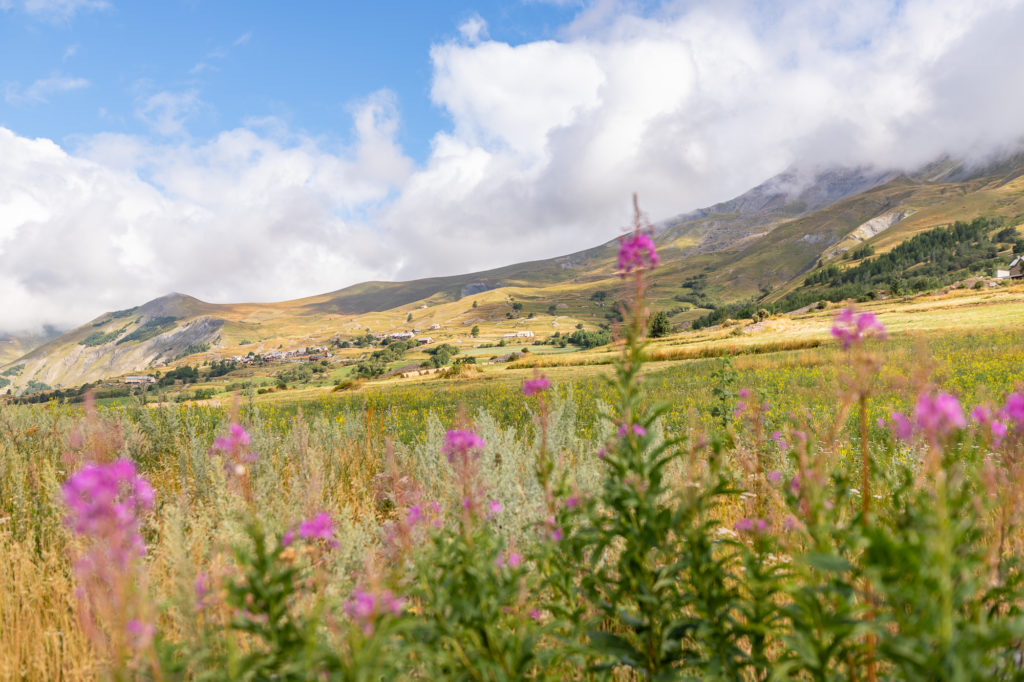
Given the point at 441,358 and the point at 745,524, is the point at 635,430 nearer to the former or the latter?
the point at 745,524

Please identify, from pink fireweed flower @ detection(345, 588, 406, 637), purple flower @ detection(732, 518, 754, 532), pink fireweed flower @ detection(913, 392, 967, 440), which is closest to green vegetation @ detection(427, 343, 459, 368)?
purple flower @ detection(732, 518, 754, 532)

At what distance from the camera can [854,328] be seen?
2355 mm

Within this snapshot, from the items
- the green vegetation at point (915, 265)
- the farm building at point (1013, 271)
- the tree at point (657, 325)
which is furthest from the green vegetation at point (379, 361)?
the farm building at point (1013, 271)

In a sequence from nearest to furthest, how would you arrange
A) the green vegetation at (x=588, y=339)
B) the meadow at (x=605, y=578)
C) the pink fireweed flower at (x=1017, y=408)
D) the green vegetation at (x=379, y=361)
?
the meadow at (x=605, y=578) → the pink fireweed flower at (x=1017, y=408) → the green vegetation at (x=379, y=361) → the green vegetation at (x=588, y=339)

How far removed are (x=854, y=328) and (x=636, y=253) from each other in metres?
1.14

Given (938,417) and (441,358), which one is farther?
(441,358)

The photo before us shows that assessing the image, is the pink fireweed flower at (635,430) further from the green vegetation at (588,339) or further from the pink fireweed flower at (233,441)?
the green vegetation at (588,339)

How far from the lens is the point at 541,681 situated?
2256 mm

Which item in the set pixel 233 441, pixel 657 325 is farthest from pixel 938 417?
pixel 233 441

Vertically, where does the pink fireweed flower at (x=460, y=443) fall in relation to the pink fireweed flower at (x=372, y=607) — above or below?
above

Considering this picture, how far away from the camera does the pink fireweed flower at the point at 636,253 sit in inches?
97.0

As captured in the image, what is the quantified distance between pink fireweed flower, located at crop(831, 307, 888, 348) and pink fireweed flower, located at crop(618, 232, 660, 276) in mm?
939

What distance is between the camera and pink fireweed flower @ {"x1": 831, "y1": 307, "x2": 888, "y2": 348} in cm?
227

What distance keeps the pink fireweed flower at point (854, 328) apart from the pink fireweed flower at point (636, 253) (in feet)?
3.08
